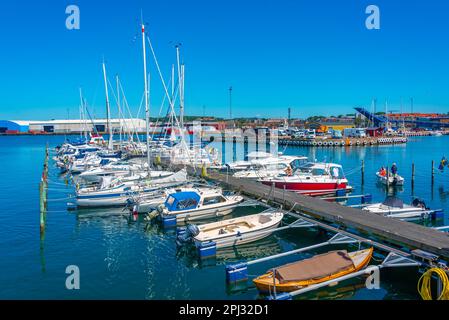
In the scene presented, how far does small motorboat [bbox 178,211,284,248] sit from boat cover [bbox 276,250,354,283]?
17.2 feet

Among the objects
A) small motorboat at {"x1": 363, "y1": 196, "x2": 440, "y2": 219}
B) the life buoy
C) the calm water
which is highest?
the life buoy

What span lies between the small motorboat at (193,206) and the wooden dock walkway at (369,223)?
10.5 ft

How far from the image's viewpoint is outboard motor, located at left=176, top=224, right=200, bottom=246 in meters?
19.8

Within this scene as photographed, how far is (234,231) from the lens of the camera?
20.9 m

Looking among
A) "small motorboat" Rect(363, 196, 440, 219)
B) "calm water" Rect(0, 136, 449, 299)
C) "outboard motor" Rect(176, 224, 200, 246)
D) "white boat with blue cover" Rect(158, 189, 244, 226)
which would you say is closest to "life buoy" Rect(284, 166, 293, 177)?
"calm water" Rect(0, 136, 449, 299)

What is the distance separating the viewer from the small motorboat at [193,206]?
80.4 ft

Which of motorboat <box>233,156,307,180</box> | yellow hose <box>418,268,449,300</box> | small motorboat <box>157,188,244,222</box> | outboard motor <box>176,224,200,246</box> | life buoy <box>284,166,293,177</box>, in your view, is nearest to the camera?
yellow hose <box>418,268,449,300</box>

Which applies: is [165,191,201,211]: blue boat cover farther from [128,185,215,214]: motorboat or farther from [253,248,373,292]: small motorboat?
[253,248,373,292]: small motorboat

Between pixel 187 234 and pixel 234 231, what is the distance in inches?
103

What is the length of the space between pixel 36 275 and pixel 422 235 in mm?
17462

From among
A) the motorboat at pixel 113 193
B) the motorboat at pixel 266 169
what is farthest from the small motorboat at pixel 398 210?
the motorboat at pixel 113 193

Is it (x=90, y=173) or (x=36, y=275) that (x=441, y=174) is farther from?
(x=36, y=275)
